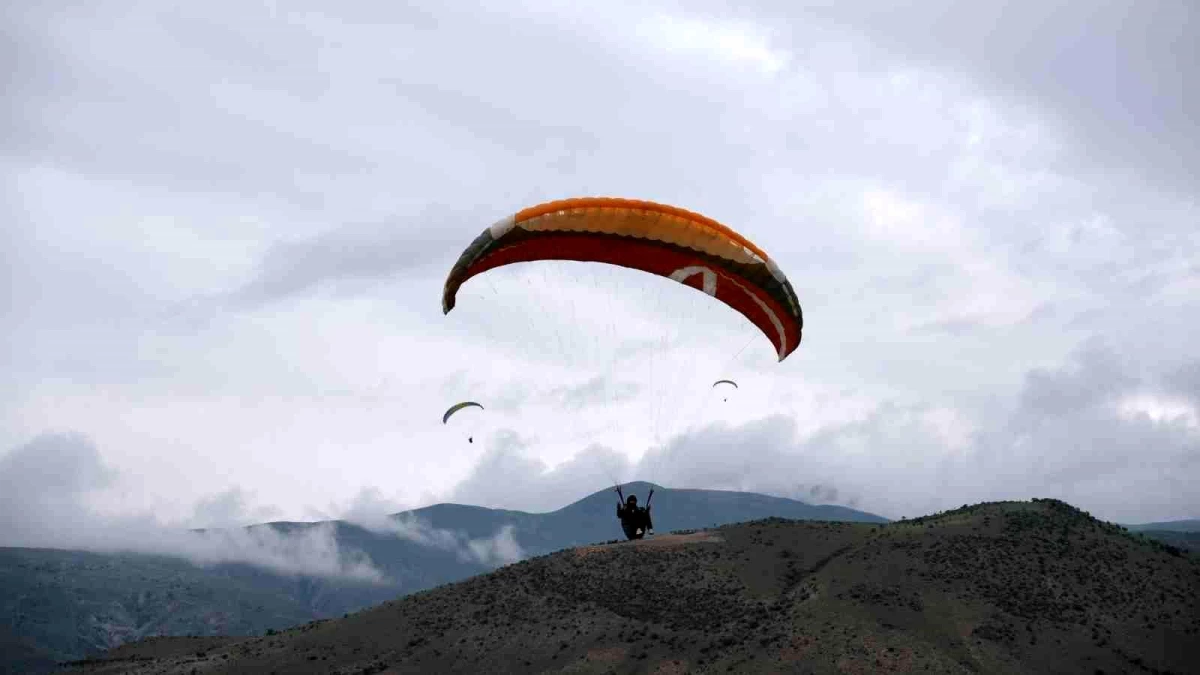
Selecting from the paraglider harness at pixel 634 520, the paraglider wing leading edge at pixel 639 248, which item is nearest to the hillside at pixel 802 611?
the paraglider harness at pixel 634 520

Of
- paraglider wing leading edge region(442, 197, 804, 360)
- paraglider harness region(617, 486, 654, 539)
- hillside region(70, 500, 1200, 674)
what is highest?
paraglider wing leading edge region(442, 197, 804, 360)

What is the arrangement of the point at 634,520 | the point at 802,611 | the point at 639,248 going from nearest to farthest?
the point at 639,248 < the point at 634,520 < the point at 802,611

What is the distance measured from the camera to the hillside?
40.4 meters

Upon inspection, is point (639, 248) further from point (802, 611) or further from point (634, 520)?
point (802, 611)

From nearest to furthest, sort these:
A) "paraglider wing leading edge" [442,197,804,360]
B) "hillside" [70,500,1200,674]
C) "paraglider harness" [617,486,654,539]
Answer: "paraglider wing leading edge" [442,197,804,360] < "paraglider harness" [617,486,654,539] < "hillside" [70,500,1200,674]

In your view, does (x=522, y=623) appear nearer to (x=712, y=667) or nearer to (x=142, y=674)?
(x=712, y=667)

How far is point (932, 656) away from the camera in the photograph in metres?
38.9

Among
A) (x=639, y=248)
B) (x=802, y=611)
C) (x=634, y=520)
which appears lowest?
(x=802, y=611)

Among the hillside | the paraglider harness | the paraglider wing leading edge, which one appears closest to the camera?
the paraglider wing leading edge

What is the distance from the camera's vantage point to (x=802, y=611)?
44312mm

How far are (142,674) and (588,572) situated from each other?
24.6 m

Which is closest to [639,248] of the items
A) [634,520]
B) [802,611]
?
[634,520]

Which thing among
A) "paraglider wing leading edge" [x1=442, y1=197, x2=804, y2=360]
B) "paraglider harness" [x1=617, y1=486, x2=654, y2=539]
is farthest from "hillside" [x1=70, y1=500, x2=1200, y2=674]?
"paraglider wing leading edge" [x1=442, y1=197, x2=804, y2=360]

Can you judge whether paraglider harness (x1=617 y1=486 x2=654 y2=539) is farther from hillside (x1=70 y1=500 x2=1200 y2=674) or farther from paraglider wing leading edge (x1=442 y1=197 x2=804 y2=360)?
hillside (x1=70 y1=500 x2=1200 y2=674)
